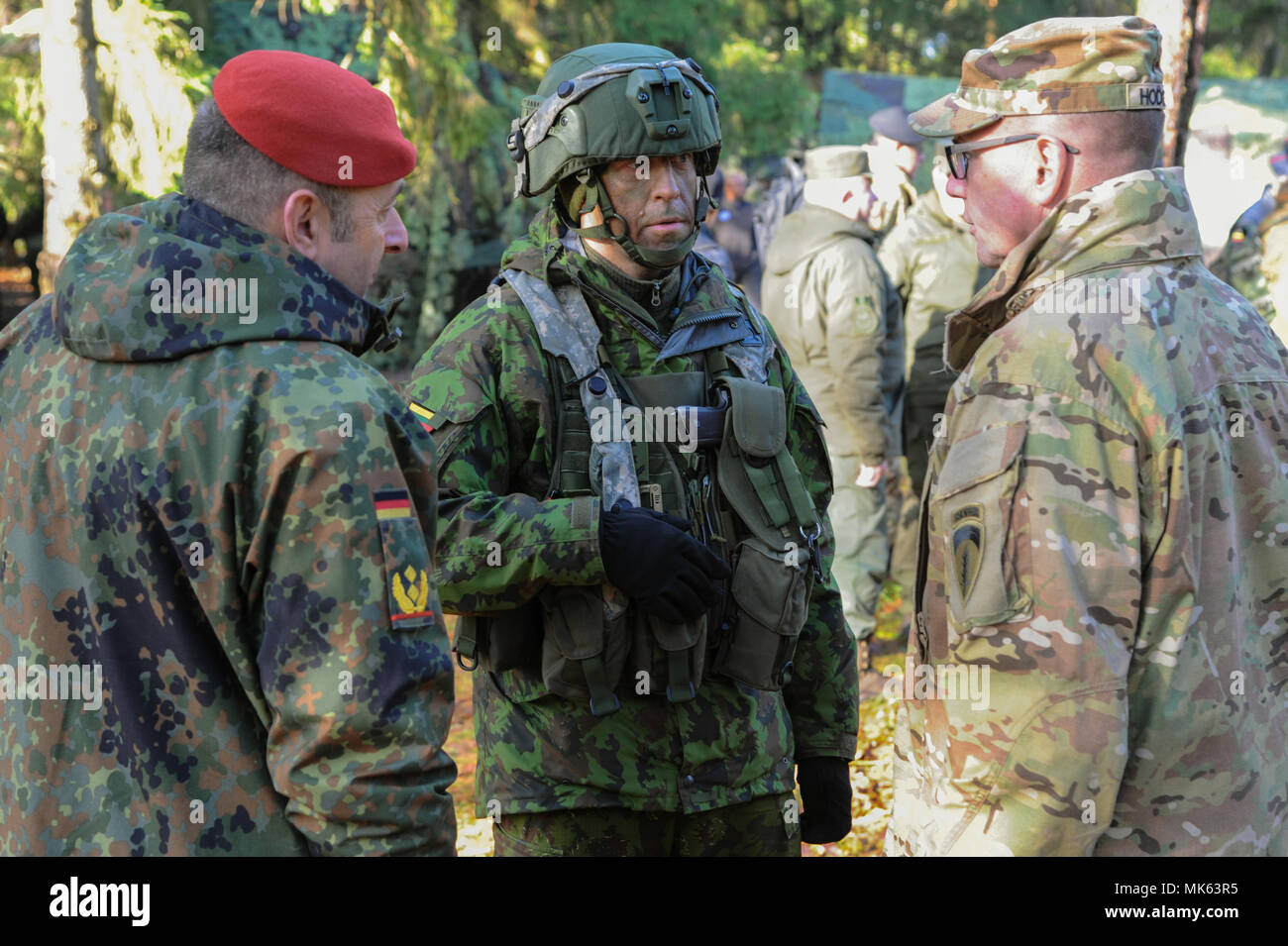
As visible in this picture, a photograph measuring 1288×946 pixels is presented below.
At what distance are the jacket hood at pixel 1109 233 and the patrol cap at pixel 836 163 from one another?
15.9ft

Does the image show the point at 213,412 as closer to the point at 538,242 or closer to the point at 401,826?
the point at 401,826

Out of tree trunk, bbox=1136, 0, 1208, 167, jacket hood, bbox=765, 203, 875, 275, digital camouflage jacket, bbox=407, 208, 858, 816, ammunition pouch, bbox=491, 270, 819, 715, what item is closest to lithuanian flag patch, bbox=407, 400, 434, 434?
digital camouflage jacket, bbox=407, 208, 858, 816

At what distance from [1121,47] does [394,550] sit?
1561 mm

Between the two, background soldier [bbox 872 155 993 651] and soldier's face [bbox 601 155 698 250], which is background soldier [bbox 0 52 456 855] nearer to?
soldier's face [bbox 601 155 698 250]

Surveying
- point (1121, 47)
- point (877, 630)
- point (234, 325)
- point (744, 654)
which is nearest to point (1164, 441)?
point (1121, 47)

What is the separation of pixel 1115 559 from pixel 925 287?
230 inches

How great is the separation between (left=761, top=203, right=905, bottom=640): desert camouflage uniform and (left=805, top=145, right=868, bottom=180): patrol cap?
0.21 m

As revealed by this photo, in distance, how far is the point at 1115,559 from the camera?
6.94 ft

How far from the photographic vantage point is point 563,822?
2.91 metres

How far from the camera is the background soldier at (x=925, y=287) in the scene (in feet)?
23.7

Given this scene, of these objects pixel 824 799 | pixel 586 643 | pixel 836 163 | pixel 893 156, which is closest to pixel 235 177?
pixel 586 643

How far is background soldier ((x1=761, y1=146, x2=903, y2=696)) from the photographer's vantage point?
688 cm

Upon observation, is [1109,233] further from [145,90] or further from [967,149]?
[145,90]

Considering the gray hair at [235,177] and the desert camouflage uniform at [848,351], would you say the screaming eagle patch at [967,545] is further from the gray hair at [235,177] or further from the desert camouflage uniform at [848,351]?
the desert camouflage uniform at [848,351]
